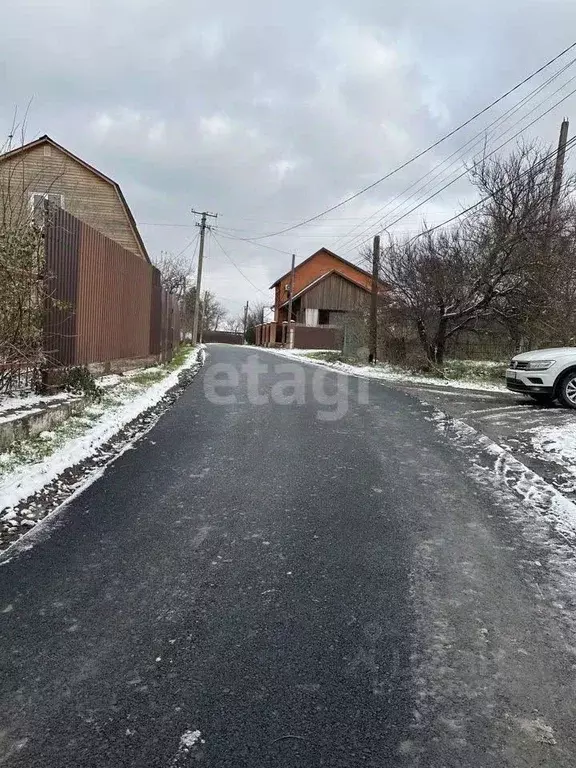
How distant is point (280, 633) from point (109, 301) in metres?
9.67

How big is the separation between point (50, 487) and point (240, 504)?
166cm

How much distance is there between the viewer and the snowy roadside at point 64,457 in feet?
14.1

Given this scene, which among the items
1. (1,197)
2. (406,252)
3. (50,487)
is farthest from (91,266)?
(406,252)

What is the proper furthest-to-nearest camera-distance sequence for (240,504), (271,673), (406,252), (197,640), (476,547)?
(406,252) → (240,504) → (476,547) → (197,640) → (271,673)

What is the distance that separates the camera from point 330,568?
346 cm

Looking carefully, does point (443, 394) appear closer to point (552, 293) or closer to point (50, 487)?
point (552, 293)

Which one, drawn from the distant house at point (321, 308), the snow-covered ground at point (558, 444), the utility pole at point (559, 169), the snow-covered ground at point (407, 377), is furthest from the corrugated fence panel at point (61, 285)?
the distant house at point (321, 308)

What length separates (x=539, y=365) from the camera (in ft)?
35.3

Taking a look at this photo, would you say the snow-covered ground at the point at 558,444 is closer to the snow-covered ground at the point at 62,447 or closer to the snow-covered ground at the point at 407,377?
the snow-covered ground at the point at 62,447

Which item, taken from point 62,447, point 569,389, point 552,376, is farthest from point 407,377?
point 62,447

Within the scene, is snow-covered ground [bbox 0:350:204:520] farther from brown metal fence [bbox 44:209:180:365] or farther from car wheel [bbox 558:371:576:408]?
car wheel [bbox 558:371:576:408]

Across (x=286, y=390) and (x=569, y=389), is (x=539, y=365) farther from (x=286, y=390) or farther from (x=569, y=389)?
(x=286, y=390)

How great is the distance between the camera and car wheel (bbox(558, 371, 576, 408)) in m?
10.5

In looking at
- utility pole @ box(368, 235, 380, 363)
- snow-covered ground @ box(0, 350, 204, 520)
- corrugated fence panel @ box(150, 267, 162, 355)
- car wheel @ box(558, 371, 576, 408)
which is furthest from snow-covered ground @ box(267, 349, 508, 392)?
snow-covered ground @ box(0, 350, 204, 520)
